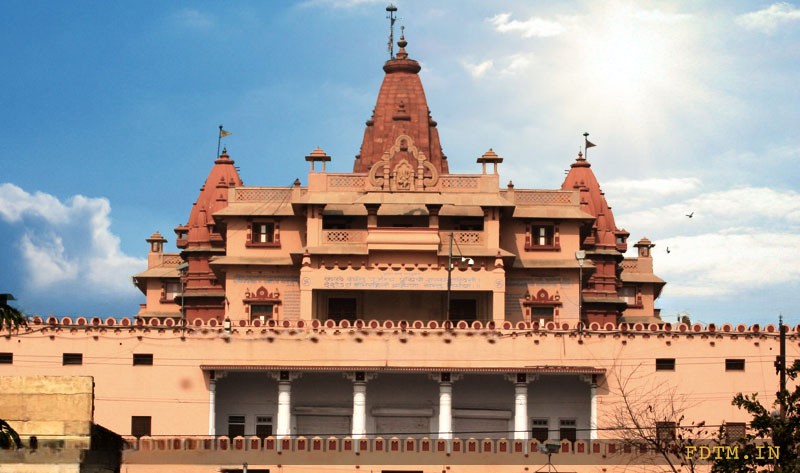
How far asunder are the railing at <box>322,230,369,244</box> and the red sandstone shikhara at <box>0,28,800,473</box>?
0.25 feet

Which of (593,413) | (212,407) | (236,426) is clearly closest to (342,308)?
(236,426)

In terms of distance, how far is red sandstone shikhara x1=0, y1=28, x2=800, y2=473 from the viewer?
7300cm

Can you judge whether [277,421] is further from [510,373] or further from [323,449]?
[510,373]

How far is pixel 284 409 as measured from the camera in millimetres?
75250

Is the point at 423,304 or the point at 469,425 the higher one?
the point at 423,304

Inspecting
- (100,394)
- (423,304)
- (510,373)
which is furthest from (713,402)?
(100,394)

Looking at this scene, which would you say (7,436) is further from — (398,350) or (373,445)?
(398,350)

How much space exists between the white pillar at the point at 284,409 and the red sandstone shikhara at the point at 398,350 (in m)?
0.10

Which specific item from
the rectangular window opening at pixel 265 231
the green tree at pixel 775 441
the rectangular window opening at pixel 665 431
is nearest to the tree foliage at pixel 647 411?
the rectangular window opening at pixel 665 431

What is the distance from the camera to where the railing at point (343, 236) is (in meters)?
80.8

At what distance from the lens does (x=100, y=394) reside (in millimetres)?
74500

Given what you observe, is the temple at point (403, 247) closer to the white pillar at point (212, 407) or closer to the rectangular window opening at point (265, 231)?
the rectangular window opening at point (265, 231)

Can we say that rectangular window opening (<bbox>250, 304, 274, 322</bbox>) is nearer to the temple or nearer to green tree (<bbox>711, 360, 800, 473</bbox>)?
the temple

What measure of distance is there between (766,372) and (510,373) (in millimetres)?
11273
